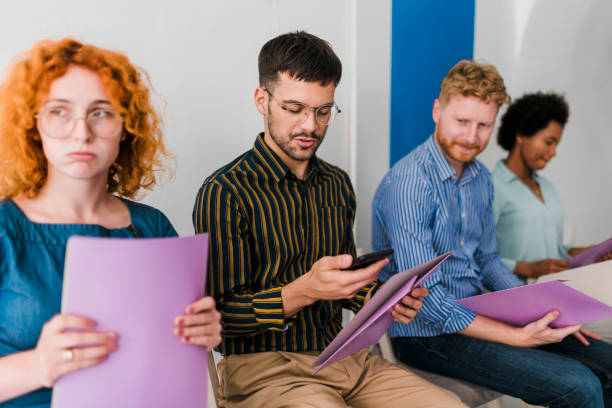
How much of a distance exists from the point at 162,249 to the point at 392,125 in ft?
6.08

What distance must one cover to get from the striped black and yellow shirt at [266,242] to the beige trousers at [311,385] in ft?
0.17

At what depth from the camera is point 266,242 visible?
63.4 inches

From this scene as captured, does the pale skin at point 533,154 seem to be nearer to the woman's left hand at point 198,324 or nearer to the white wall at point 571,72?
the white wall at point 571,72

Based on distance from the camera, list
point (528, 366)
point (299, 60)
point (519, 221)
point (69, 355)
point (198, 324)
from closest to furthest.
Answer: point (69, 355) < point (198, 324) < point (299, 60) < point (528, 366) < point (519, 221)

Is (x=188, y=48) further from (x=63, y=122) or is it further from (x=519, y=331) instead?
(x=519, y=331)

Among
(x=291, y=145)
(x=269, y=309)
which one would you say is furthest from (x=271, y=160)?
(x=269, y=309)

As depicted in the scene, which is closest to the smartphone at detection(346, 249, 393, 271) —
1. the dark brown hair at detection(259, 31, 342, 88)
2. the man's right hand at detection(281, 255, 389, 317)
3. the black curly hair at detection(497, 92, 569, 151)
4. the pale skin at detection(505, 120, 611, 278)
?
the man's right hand at detection(281, 255, 389, 317)

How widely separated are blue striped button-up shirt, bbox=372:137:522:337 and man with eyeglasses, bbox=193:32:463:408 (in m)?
0.25

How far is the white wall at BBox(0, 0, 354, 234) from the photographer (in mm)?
1656

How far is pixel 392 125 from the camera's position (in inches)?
105

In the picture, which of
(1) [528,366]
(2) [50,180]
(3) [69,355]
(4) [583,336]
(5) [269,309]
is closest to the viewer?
(3) [69,355]

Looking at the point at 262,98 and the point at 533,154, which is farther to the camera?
the point at 533,154

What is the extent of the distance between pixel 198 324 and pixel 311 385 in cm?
50

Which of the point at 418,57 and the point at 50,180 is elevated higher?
the point at 418,57
